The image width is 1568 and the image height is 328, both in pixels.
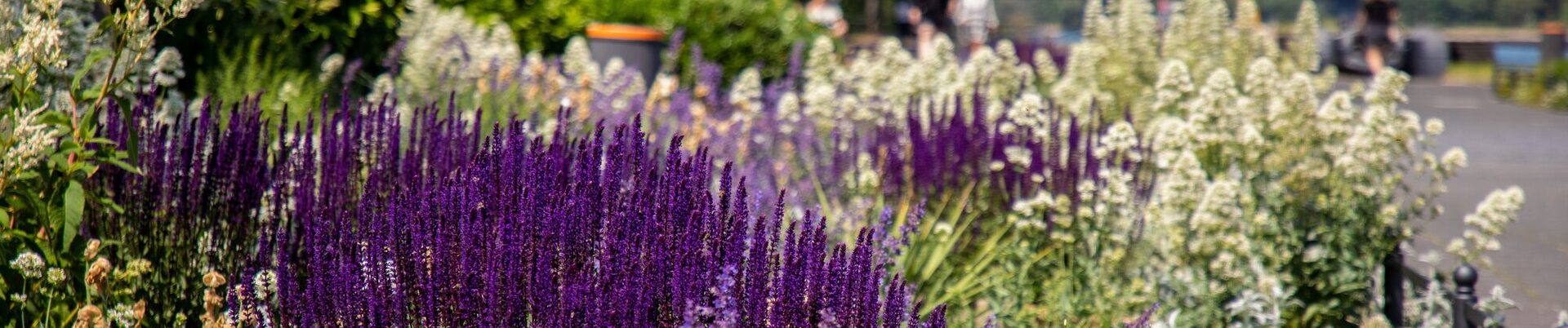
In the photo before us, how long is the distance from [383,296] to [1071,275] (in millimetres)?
2186

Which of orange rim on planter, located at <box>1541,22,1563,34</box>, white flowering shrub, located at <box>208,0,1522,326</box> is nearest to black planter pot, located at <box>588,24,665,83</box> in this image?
white flowering shrub, located at <box>208,0,1522,326</box>

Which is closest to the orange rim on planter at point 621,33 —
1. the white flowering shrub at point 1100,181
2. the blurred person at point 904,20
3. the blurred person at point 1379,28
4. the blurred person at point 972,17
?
the white flowering shrub at point 1100,181

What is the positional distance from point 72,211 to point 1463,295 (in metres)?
3.47

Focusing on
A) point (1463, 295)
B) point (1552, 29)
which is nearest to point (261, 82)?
point (1463, 295)

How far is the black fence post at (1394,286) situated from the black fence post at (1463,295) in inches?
9.6

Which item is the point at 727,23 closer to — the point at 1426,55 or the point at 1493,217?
the point at 1493,217

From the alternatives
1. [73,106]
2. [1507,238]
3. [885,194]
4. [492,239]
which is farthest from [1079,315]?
[1507,238]

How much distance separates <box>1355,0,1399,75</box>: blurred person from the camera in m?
22.9

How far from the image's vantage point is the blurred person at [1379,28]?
75.2ft

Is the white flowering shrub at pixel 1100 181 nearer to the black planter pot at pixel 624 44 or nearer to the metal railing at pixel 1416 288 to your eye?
the metal railing at pixel 1416 288

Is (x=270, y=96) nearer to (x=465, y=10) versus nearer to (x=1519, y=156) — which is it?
(x=465, y=10)

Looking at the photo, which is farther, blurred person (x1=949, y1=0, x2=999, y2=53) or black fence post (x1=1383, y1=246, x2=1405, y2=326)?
blurred person (x1=949, y1=0, x2=999, y2=53)

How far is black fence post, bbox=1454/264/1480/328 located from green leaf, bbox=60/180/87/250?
3.39 m

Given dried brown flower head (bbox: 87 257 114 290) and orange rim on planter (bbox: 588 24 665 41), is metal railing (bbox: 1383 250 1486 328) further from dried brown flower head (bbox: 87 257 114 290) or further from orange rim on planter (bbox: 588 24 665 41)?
orange rim on planter (bbox: 588 24 665 41)
